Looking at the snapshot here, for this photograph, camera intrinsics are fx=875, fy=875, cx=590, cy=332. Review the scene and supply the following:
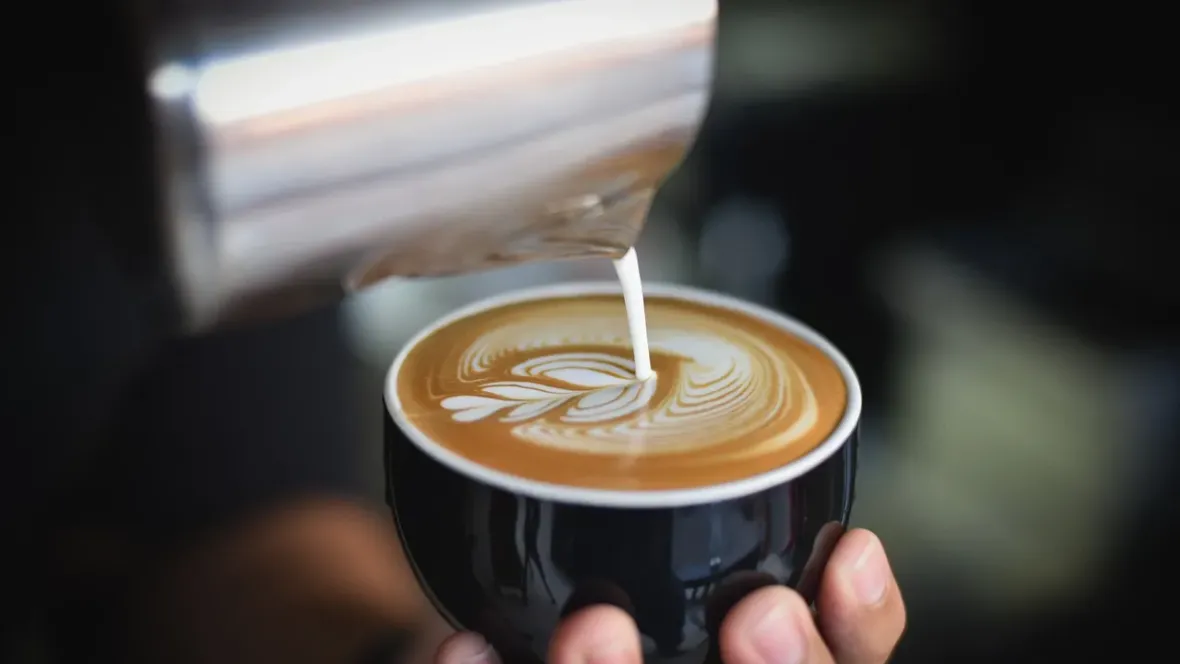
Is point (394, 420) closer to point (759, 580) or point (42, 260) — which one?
point (759, 580)

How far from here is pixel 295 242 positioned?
23cm

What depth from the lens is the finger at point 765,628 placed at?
0.33 meters

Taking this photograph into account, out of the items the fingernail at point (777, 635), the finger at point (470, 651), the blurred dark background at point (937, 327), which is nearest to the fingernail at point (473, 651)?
the finger at point (470, 651)

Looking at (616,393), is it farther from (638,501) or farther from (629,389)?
(638,501)

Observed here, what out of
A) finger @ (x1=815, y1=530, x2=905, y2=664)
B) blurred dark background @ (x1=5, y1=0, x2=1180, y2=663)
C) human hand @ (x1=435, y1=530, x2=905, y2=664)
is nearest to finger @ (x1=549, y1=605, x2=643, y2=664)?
human hand @ (x1=435, y1=530, x2=905, y2=664)

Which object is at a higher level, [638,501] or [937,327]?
[638,501]

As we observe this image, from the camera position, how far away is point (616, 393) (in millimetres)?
410

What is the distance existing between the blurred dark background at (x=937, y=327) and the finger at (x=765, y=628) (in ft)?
1.47

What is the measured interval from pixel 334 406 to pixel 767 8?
52 cm

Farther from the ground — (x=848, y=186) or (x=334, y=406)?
(x=848, y=186)

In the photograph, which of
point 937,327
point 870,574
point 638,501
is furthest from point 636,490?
point 937,327

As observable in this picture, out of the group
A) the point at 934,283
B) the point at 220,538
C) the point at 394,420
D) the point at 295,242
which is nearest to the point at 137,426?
the point at 220,538

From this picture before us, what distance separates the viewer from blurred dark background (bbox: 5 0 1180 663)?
0.64 m

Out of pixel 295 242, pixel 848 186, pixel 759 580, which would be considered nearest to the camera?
pixel 295 242
